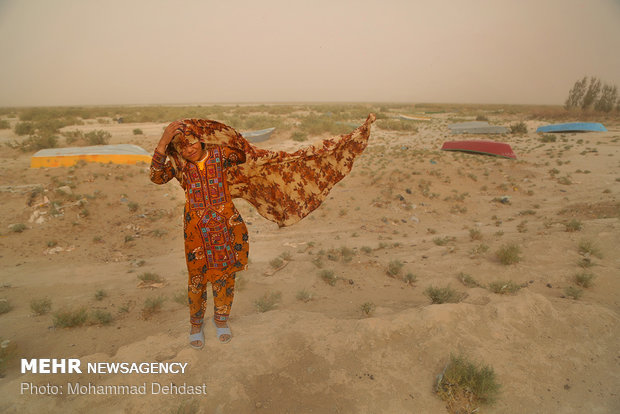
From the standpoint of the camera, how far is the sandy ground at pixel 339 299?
252cm

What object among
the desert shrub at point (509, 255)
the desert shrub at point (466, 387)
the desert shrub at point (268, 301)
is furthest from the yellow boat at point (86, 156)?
the desert shrub at point (466, 387)

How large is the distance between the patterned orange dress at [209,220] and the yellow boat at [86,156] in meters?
10.1

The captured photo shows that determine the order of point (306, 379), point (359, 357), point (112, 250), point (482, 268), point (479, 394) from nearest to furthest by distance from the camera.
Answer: point (479, 394)
point (306, 379)
point (359, 357)
point (482, 268)
point (112, 250)

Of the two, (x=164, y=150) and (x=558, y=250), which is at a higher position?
(x=164, y=150)

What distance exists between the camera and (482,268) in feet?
15.6

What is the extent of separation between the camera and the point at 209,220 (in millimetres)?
2730

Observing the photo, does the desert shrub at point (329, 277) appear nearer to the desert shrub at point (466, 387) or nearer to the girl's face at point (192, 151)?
the desert shrub at point (466, 387)

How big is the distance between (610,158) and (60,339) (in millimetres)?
17815

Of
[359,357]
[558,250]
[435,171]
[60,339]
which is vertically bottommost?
[60,339]

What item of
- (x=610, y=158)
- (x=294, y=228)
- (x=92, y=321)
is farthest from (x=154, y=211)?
(x=610, y=158)

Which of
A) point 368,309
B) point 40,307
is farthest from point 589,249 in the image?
point 40,307

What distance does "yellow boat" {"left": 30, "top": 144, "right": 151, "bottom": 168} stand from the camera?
394 inches

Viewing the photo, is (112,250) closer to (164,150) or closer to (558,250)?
(164,150)

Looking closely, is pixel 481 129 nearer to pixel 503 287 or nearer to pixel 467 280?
pixel 467 280
